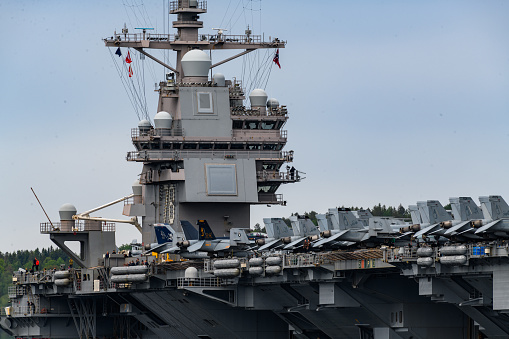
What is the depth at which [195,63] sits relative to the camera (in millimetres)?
58031

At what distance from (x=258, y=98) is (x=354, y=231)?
640 inches

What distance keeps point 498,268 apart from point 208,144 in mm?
23588

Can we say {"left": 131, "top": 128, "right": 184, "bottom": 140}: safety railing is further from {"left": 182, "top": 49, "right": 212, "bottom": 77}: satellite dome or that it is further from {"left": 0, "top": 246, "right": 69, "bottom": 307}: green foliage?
{"left": 0, "top": 246, "right": 69, "bottom": 307}: green foliage

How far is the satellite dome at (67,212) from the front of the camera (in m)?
60.0

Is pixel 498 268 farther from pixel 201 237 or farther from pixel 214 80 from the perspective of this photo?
pixel 214 80

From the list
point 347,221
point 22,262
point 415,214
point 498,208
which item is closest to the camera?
point 498,208

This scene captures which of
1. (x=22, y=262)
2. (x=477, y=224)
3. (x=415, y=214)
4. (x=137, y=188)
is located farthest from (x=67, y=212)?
(x=22, y=262)

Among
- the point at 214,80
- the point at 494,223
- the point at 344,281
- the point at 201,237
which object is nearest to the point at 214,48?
the point at 214,80

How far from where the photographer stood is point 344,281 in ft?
140

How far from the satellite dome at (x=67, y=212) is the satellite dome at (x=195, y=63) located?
920 centimetres

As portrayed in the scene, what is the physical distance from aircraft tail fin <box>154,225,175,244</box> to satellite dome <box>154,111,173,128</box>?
629 centimetres

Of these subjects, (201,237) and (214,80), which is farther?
(214,80)

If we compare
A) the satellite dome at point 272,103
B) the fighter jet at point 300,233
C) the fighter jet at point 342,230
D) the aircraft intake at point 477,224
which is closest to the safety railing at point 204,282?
the fighter jet at point 300,233

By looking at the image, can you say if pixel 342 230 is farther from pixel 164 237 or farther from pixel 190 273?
pixel 164 237
